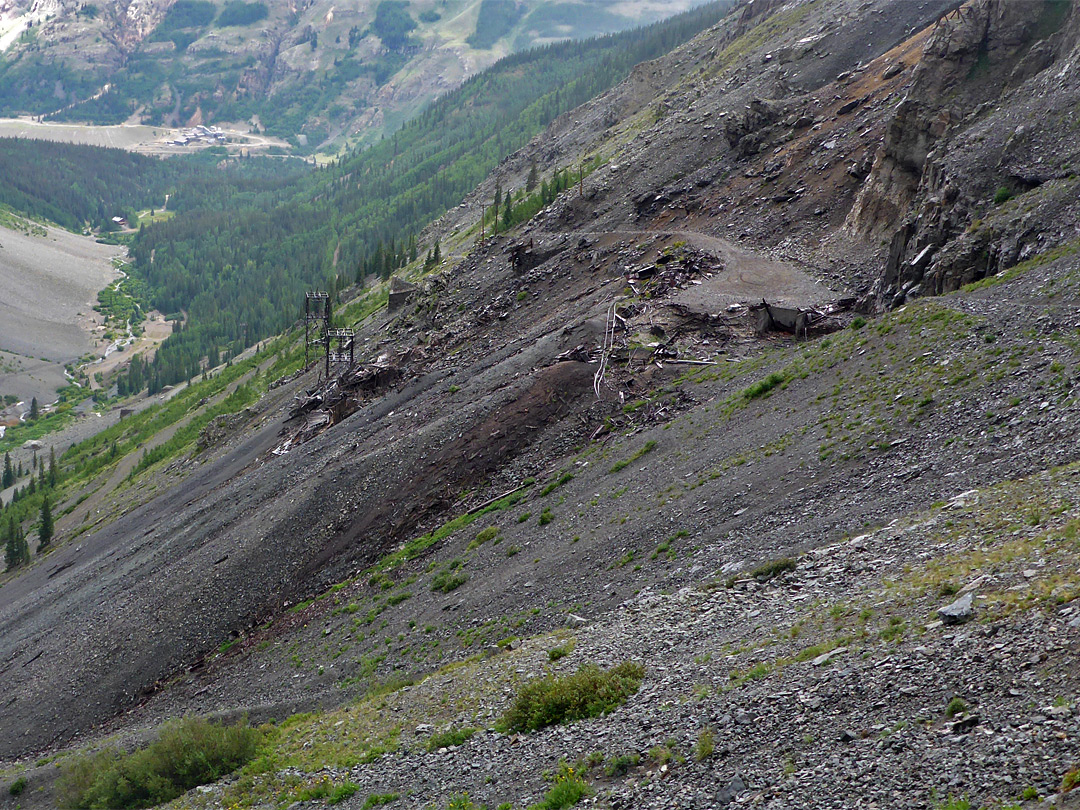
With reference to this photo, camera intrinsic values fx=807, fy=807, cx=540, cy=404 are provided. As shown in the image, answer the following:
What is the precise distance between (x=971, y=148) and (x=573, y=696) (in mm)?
35689

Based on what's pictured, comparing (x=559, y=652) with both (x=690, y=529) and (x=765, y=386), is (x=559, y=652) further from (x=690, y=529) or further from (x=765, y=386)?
(x=765, y=386)

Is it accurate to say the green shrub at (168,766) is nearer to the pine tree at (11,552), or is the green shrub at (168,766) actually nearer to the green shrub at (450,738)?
the green shrub at (450,738)

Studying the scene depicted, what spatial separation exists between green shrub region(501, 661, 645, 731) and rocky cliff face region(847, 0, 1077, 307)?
25436 mm

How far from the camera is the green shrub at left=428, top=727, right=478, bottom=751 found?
1973cm

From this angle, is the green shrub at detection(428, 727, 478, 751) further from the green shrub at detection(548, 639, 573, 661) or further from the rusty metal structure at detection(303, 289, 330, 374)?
the rusty metal structure at detection(303, 289, 330, 374)

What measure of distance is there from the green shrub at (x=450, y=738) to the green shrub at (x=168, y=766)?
8.56 m

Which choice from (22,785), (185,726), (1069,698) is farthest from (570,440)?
(1069,698)

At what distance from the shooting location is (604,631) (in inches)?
890

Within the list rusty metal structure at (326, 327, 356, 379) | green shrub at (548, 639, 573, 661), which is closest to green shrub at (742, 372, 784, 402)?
green shrub at (548, 639, 573, 661)

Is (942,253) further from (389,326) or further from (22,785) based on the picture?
(389,326)

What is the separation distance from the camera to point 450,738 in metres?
19.9

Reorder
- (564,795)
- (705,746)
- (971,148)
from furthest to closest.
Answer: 1. (971,148)
2. (564,795)
3. (705,746)

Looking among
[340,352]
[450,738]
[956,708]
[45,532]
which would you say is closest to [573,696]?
[450,738]

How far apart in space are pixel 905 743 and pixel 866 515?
1069 centimetres
